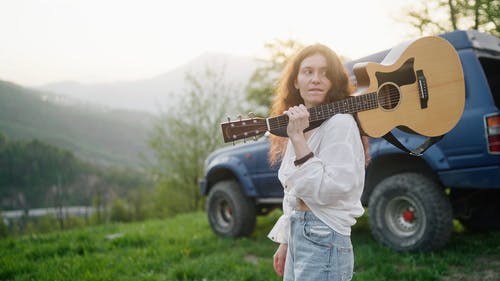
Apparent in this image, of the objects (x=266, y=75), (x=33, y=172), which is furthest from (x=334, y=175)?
(x=33, y=172)

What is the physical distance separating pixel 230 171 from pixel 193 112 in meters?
15.6

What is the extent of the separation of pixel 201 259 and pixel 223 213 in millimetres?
1673

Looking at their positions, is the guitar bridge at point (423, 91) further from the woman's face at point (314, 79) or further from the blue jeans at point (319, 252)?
the blue jeans at point (319, 252)

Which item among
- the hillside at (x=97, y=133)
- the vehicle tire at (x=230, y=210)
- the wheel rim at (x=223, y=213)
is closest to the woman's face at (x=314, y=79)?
the vehicle tire at (x=230, y=210)

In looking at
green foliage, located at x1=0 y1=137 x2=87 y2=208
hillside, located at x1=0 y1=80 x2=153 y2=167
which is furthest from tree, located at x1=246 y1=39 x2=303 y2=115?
hillside, located at x1=0 y1=80 x2=153 y2=167

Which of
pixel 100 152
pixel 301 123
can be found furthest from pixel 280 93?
pixel 100 152

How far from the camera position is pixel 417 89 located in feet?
6.17

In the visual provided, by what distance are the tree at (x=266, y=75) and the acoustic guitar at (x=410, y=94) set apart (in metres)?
17.4

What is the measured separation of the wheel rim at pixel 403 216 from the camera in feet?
13.7

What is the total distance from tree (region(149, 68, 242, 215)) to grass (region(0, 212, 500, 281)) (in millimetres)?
14932

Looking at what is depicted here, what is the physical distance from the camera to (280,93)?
2.17m

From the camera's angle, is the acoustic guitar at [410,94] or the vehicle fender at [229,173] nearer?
the acoustic guitar at [410,94]

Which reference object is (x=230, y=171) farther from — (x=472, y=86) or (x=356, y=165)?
(x=356, y=165)

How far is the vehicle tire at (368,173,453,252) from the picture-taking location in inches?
157
